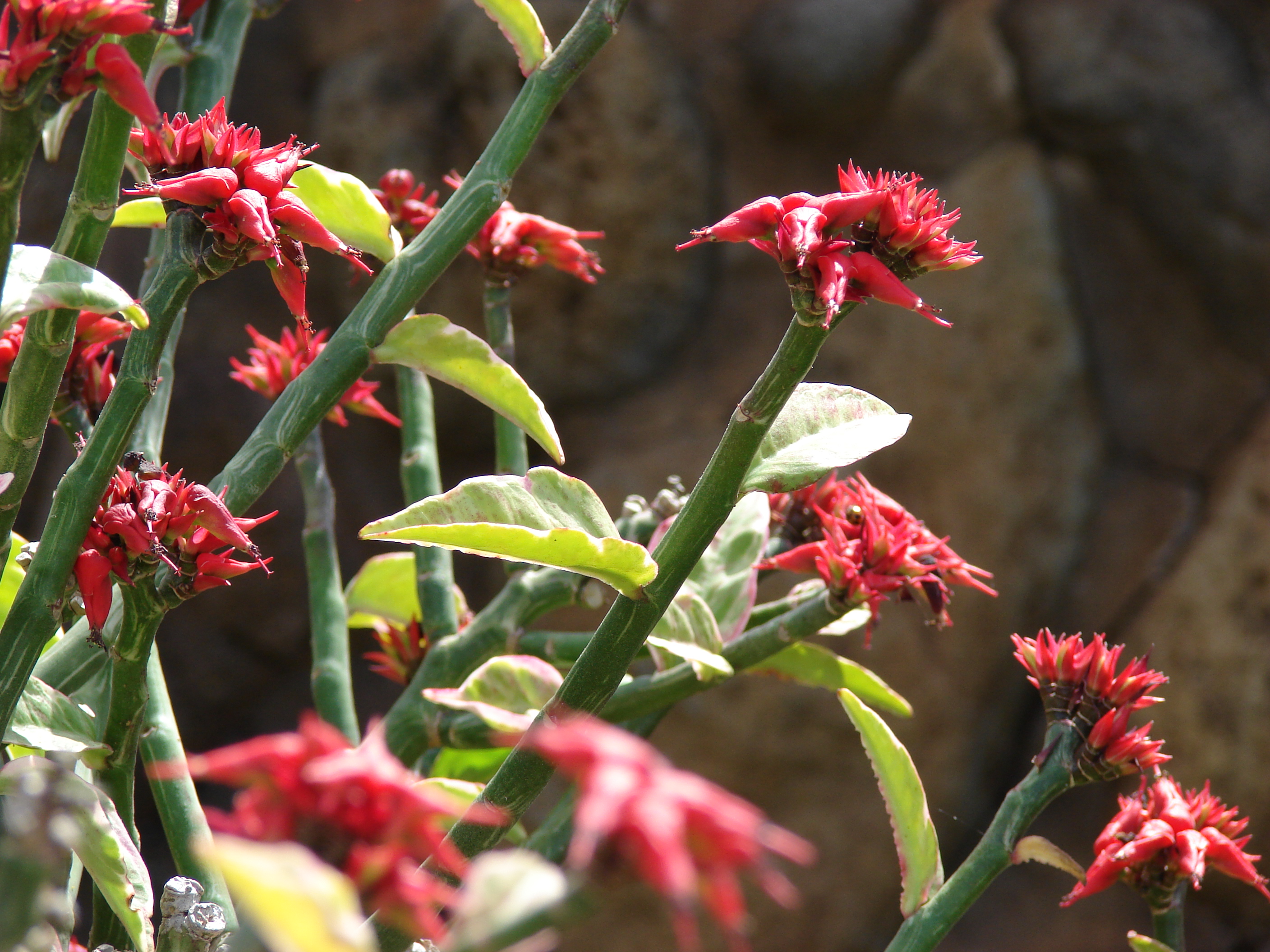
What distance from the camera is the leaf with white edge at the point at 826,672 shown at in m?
0.54

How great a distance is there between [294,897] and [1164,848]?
428 mm

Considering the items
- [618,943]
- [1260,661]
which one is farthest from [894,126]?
[618,943]

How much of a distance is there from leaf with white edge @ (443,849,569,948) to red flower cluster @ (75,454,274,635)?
0.19 metres

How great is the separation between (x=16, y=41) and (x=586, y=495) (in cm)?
19

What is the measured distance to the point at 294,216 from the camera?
1.13ft

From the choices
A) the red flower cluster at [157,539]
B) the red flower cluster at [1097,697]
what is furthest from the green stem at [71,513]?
the red flower cluster at [1097,697]

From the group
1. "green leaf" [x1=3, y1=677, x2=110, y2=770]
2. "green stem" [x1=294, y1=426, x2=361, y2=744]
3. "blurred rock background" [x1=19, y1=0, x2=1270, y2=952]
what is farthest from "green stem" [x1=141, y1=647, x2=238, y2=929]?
"blurred rock background" [x1=19, y1=0, x2=1270, y2=952]

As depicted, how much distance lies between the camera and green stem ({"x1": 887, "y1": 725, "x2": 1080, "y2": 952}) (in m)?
0.44

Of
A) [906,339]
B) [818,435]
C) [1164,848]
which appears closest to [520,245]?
[818,435]

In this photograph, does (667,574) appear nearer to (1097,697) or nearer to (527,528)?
(527,528)

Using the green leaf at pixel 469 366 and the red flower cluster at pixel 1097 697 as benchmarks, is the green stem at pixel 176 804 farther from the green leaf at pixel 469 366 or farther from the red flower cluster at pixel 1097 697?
the red flower cluster at pixel 1097 697

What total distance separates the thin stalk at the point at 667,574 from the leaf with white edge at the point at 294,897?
0.19 metres

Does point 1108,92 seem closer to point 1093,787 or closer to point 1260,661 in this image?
point 1260,661

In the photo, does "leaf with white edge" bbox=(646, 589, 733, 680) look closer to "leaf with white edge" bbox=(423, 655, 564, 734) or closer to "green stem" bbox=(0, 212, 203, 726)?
"leaf with white edge" bbox=(423, 655, 564, 734)
